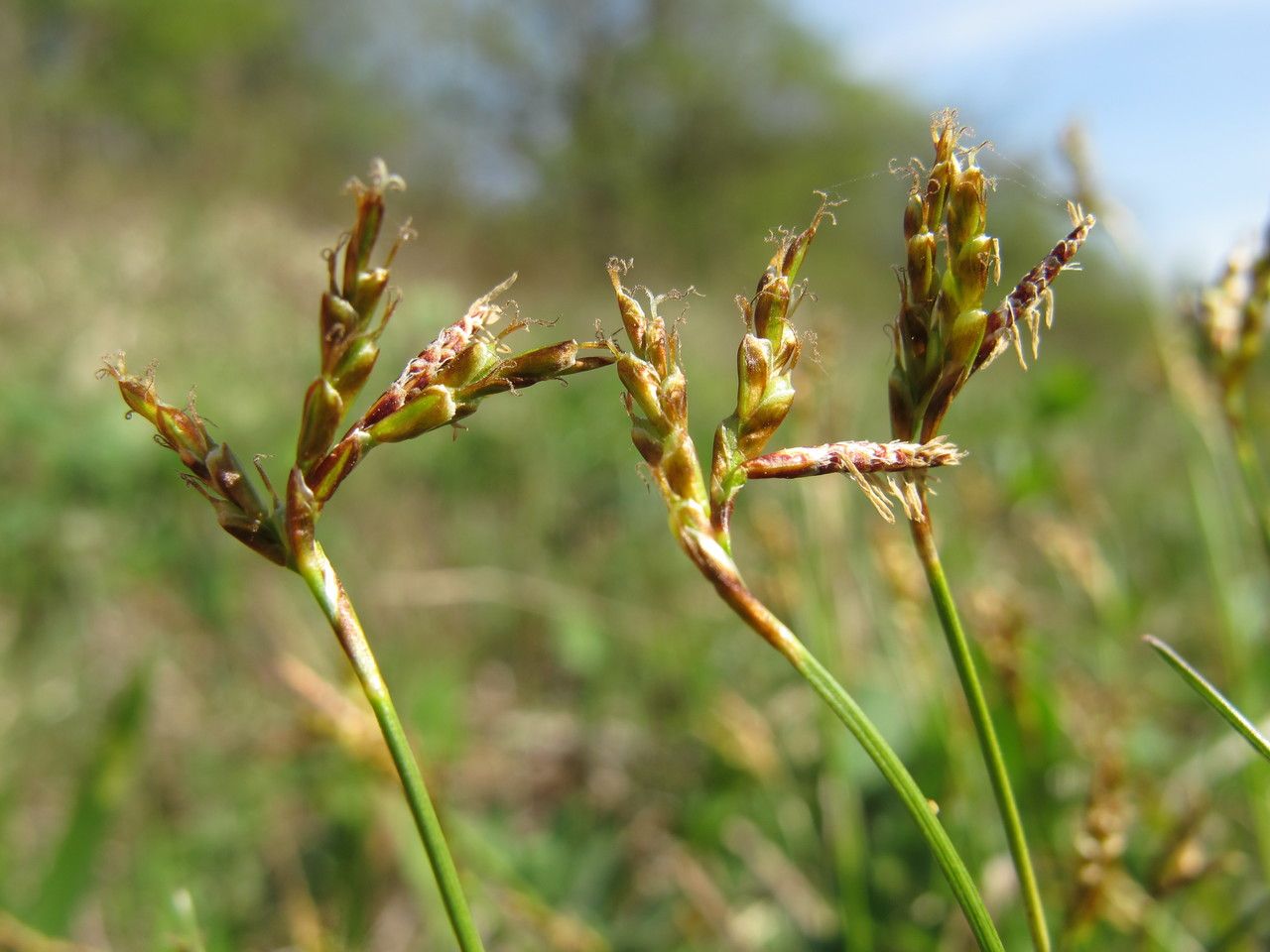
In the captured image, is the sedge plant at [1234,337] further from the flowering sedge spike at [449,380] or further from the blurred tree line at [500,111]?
the blurred tree line at [500,111]

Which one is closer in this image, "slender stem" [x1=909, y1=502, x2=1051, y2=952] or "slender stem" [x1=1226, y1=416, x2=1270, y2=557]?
"slender stem" [x1=909, y1=502, x2=1051, y2=952]

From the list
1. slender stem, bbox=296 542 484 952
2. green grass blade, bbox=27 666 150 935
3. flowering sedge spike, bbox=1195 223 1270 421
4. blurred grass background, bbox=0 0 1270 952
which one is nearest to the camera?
slender stem, bbox=296 542 484 952

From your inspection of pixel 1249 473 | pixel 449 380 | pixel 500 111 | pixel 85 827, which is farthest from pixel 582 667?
pixel 500 111


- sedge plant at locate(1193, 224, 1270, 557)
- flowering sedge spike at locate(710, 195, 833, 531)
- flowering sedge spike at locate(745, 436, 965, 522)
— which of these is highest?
sedge plant at locate(1193, 224, 1270, 557)

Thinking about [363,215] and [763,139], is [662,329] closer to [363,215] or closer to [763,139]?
[363,215]

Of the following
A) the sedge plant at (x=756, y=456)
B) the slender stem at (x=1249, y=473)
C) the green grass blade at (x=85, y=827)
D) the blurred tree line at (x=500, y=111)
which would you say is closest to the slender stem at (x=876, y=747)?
the sedge plant at (x=756, y=456)

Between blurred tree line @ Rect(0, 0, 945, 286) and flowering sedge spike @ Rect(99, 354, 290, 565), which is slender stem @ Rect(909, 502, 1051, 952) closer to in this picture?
flowering sedge spike @ Rect(99, 354, 290, 565)

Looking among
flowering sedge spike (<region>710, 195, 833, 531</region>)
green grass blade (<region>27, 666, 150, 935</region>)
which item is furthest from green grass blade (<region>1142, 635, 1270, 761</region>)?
green grass blade (<region>27, 666, 150, 935</region>)
